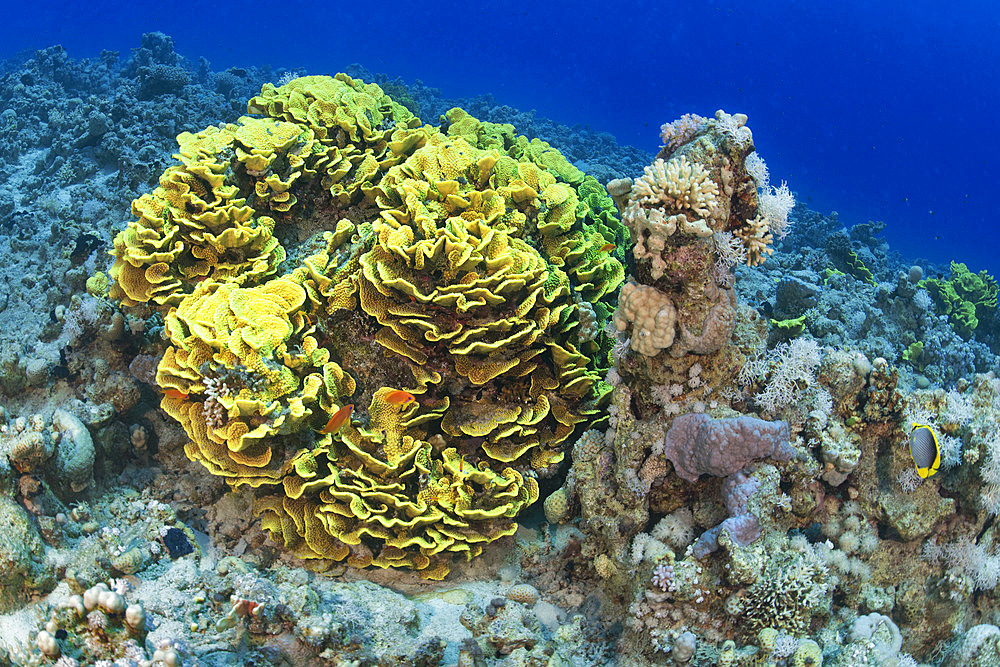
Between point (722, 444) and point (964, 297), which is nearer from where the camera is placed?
point (722, 444)

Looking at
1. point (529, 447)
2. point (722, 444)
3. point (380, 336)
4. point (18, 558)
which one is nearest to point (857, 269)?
point (722, 444)

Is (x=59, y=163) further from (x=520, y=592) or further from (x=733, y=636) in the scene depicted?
(x=733, y=636)

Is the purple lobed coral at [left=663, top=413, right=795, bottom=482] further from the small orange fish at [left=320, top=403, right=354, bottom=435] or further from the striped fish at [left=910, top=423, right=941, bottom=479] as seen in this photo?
the small orange fish at [left=320, top=403, right=354, bottom=435]

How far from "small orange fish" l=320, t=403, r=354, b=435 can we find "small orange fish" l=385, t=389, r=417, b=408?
37 cm

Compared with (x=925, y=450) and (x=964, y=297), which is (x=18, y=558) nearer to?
(x=925, y=450)

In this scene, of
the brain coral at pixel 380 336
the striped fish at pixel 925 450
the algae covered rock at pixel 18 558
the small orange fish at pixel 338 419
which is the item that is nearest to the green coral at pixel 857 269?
the brain coral at pixel 380 336

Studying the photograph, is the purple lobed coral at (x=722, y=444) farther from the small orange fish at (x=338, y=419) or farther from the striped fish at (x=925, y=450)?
the small orange fish at (x=338, y=419)

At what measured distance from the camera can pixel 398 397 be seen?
14.8ft

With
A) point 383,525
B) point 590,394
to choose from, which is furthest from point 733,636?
point 383,525

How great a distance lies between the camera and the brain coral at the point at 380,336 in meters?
4.38

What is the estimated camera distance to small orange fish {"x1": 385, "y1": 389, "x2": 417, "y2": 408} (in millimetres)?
4508

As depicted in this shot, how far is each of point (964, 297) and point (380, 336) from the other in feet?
48.1

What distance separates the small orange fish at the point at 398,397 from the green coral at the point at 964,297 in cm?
1275

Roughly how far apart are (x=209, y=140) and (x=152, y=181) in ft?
18.2
